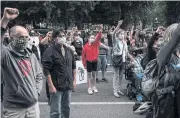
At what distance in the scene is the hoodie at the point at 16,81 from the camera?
11.7 feet

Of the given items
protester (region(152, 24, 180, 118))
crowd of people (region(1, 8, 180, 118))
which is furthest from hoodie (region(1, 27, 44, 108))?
protester (region(152, 24, 180, 118))

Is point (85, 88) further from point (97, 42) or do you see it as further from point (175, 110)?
point (175, 110)

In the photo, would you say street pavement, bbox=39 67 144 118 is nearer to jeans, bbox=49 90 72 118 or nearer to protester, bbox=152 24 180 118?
jeans, bbox=49 90 72 118

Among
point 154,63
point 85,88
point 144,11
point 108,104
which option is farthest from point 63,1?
point 154,63

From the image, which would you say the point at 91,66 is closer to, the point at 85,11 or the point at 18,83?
the point at 18,83

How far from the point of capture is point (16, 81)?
358 centimetres

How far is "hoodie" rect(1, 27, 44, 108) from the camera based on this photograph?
3568mm

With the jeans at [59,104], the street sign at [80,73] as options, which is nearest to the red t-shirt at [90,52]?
the street sign at [80,73]

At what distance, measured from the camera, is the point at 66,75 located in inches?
205

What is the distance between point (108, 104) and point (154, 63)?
16.6 ft

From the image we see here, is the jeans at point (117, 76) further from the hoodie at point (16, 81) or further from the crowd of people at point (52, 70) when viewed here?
the hoodie at point (16, 81)

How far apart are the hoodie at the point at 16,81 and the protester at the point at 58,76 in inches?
56.2

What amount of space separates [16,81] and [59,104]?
68.1 inches

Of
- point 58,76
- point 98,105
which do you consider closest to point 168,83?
point 58,76
